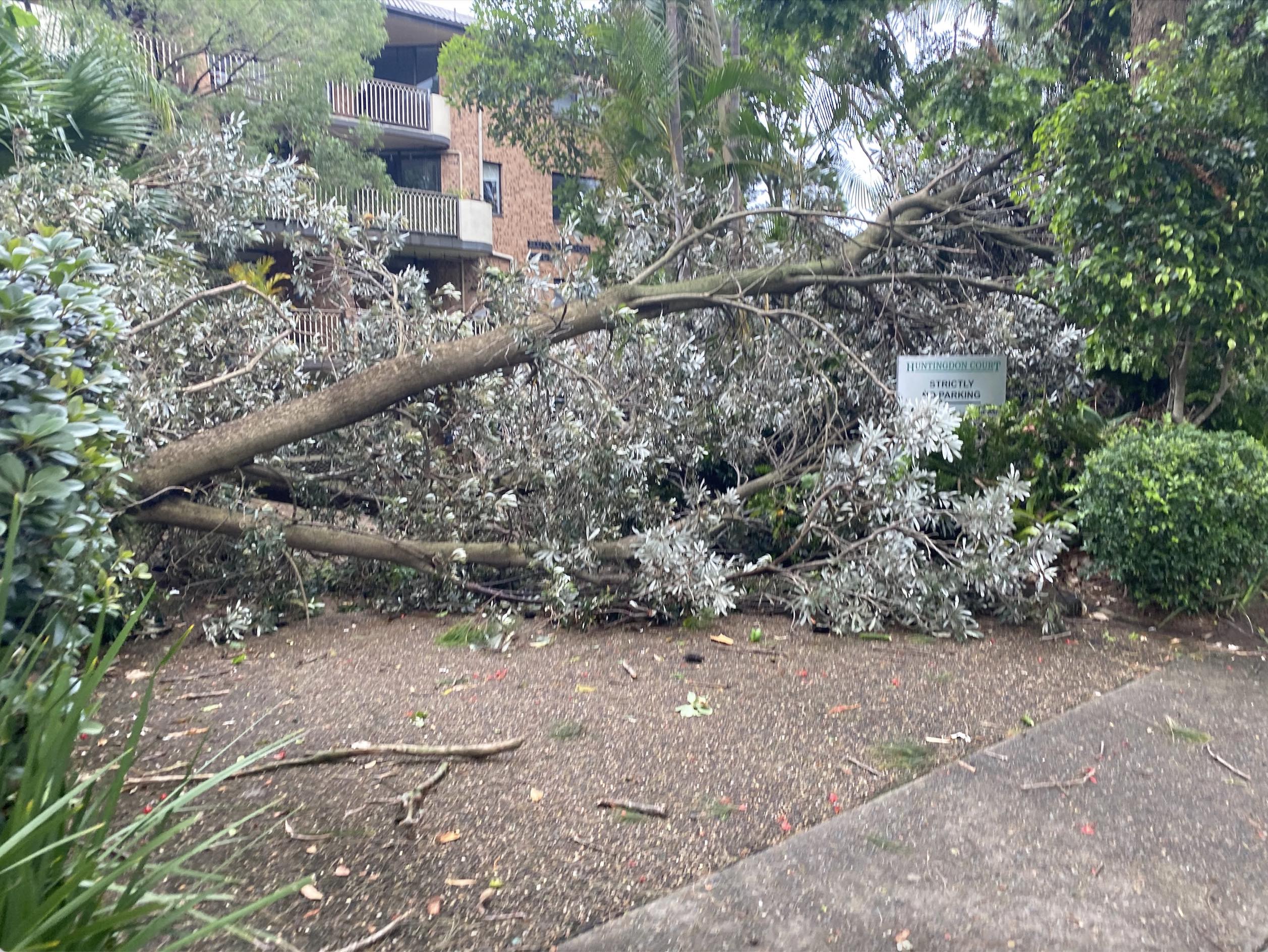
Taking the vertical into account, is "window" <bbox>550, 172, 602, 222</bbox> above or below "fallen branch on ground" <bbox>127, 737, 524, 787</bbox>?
above

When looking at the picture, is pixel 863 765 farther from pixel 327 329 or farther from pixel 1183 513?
pixel 327 329

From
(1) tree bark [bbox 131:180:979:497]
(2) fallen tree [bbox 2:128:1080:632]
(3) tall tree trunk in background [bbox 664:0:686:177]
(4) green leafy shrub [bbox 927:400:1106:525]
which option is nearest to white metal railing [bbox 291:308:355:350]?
(2) fallen tree [bbox 2:128:1080:632]

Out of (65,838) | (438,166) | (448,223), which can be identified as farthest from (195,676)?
(438,166)

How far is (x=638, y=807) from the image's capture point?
3098 mm

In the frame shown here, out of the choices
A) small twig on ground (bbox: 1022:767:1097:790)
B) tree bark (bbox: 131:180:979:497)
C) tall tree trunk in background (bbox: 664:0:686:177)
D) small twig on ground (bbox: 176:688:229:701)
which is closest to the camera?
small twig on ground (bbox: 1022:767:1097:790)

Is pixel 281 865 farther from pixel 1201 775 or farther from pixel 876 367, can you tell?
pixel 876 367

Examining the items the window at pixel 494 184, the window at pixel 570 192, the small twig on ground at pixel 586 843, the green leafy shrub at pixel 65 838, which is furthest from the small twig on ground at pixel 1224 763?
the window at pixel 494 184

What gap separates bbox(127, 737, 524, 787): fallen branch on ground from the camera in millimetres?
3303

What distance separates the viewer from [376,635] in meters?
5.42

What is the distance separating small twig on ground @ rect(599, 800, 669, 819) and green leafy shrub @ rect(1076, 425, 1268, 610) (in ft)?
11.1

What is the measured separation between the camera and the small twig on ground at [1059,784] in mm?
3260

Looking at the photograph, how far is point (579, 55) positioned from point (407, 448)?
972 cm

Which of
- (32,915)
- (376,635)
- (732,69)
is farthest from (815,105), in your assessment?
(32,915)

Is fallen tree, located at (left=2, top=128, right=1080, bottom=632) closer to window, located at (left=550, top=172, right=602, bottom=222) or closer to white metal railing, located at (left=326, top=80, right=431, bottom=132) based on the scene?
window, located at (left=550, top=172, right=602, bottom=222)
